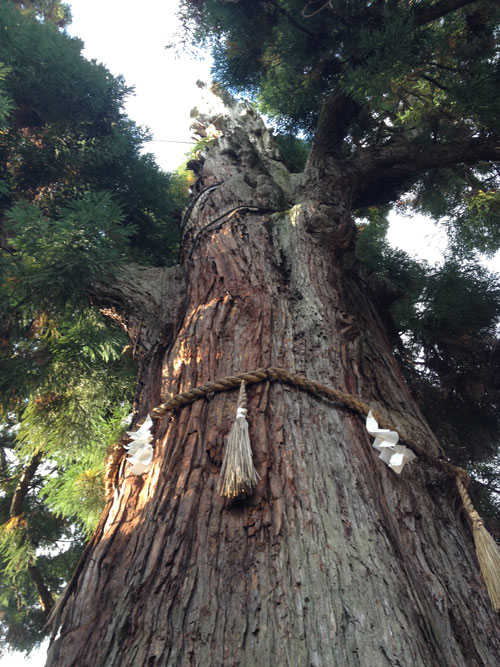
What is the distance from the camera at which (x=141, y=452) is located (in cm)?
182

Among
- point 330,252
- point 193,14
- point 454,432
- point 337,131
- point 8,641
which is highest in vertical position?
point 193,14

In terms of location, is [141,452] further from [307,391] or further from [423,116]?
[423,116]

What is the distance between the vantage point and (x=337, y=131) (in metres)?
4.19

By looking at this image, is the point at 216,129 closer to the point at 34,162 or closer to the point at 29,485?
the point at 34,162

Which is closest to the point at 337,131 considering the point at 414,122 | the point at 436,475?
the point at 414,122

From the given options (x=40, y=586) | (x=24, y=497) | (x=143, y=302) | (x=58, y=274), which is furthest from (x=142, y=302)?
(x=40, y=586)

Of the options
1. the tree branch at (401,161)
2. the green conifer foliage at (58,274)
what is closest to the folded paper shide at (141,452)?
the green conifer foliage at (58,274)

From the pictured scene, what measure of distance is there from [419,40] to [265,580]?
3987 millimetres

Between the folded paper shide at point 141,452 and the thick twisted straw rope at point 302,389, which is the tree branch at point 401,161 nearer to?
the thick twisted straw rope at point 302,389

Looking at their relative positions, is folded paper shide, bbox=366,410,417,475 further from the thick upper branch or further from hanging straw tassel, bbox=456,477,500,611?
the thick upper branch

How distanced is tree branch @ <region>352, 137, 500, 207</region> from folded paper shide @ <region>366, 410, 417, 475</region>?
2847mm

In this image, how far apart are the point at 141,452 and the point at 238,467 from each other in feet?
1.70

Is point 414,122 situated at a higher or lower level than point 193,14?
lower

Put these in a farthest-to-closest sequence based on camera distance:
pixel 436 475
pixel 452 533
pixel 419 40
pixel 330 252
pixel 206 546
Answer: pixel 419 40 → pixel 330 252 → pixel 436 475 → pixel 452 533 → pixel 206 546
